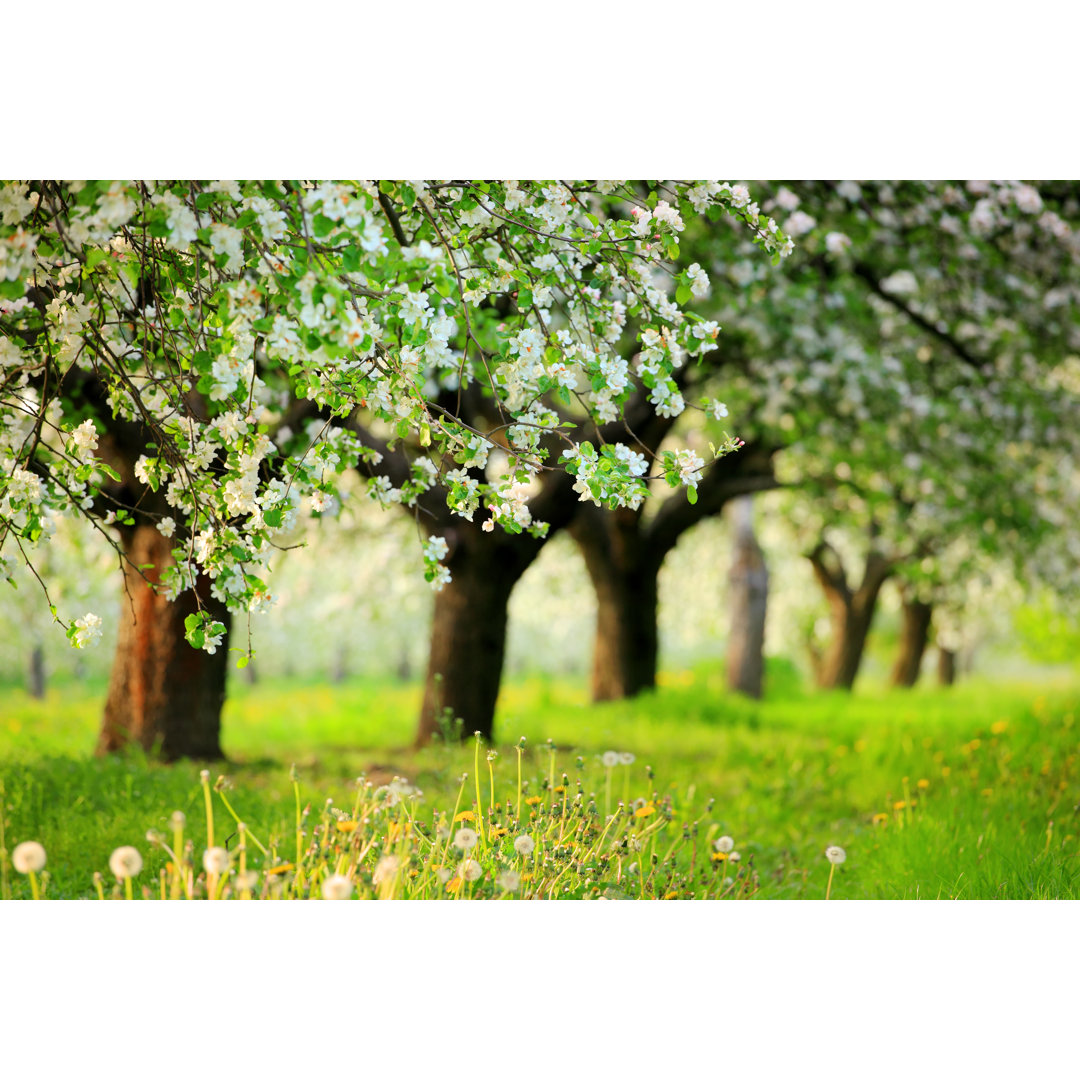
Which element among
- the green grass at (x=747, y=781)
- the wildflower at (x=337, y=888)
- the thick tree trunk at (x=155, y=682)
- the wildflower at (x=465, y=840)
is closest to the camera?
the wildflower at (x=337, y=888)

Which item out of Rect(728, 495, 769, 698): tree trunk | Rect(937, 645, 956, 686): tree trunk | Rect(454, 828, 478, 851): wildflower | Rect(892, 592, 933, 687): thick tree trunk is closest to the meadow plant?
Rect(454, 828, 478, 851): wildflower

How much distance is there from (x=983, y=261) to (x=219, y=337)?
14.6 feet

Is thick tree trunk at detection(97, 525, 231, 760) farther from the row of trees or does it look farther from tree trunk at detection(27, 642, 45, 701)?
tree trunk at detection(27, 642, 45, 701)

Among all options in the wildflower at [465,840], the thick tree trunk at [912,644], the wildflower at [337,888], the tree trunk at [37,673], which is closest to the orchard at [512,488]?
the wildflower at [465,840]

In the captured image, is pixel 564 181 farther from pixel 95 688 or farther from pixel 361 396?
pixel 95 688

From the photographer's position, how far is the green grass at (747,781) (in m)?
3.96

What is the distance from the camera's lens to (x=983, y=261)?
5328mm

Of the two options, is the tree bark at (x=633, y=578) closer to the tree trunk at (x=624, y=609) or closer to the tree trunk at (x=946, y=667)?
the tree trunk at (x=624, y=609)

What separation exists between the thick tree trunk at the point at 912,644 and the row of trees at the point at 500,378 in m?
4.43

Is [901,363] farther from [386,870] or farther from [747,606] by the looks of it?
[386,870]

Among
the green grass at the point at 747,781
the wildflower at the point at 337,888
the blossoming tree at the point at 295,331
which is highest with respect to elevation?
the blossoming tree at the point at 295,331

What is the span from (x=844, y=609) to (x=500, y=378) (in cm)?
1045

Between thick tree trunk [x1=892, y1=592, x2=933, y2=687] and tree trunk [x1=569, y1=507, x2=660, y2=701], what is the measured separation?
6376 mm

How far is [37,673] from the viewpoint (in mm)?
12891
